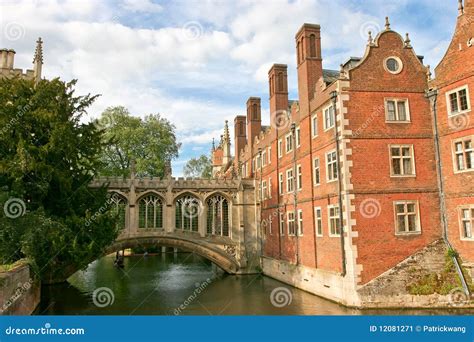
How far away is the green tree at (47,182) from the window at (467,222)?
15347 mm

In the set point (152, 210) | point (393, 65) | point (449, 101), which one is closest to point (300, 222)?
point (393, 65)

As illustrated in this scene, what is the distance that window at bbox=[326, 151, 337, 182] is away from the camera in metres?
18.6

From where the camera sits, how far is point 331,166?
18.9 meters

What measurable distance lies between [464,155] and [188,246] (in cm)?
1798

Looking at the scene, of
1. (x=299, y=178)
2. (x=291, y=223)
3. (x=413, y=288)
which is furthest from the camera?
(x=291, y=223)

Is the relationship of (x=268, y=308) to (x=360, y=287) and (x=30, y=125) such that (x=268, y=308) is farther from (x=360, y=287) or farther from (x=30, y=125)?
(x=30, y=125)

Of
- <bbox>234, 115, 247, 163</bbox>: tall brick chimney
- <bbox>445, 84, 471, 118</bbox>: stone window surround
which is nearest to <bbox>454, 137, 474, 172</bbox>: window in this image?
<bbox>445, 84, 471, 118</bbox>: stone window surround

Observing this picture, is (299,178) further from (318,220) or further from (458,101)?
(458,101)

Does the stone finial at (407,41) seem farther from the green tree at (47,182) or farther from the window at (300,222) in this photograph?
the green tree at (47,182)

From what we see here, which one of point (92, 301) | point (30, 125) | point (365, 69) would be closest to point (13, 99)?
point (30, 125)

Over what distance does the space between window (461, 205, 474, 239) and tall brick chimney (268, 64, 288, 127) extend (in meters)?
13.4

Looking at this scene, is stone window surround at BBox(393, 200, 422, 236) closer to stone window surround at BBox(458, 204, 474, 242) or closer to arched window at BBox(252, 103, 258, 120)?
stone window surround at BBox(458, 204, 474, 242)

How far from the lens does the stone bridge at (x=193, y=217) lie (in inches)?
1060

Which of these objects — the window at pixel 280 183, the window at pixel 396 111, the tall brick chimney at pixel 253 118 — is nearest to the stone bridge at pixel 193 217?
the window at pixel 280 183
